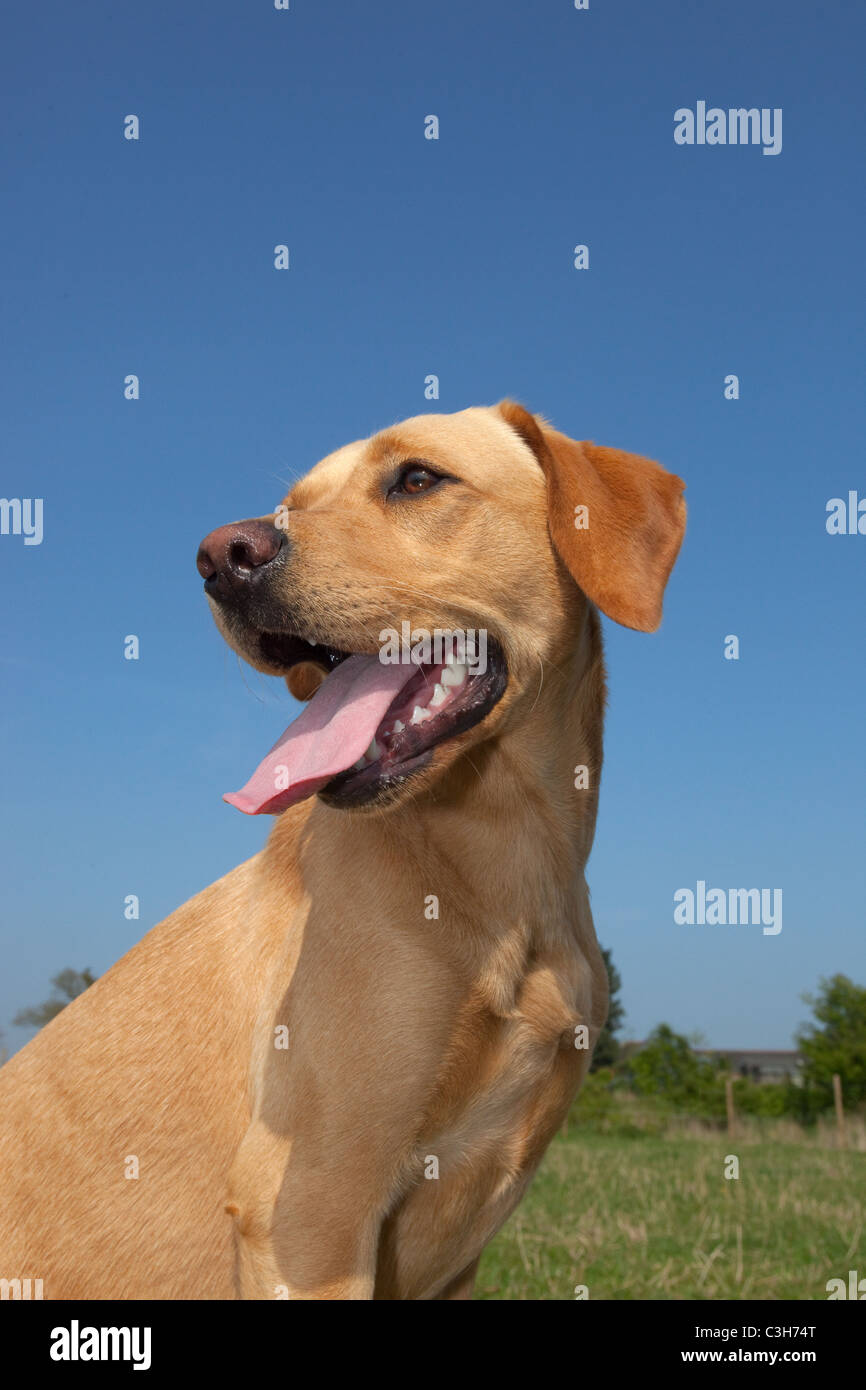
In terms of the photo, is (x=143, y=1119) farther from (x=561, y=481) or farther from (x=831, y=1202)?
(x=831, y=1202)

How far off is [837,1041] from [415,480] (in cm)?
3839

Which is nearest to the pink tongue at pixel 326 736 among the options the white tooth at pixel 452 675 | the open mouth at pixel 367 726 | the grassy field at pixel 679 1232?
the open mouth at pixel 367 726

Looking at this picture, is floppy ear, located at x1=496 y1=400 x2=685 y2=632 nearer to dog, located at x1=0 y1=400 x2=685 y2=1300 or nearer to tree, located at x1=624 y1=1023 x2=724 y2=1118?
dog, located at x1=0 y1=400 x2=685 y2=1300

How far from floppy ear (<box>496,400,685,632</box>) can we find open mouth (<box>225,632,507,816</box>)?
43cm

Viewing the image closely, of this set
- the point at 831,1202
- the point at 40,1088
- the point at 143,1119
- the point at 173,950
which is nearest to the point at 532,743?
the point at 173,950

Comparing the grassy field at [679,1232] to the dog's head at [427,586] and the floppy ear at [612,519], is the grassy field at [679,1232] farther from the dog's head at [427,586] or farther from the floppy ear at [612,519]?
the floppy ear at [612,519]

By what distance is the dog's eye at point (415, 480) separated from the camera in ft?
12.1

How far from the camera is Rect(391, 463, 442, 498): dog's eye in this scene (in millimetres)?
3693

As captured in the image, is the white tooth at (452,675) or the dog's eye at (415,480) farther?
the dog's eye at (415,480)

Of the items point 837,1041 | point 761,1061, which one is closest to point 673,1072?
point 837,1041

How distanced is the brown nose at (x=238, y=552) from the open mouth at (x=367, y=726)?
0.28 m

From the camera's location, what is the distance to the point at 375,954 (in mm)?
3242

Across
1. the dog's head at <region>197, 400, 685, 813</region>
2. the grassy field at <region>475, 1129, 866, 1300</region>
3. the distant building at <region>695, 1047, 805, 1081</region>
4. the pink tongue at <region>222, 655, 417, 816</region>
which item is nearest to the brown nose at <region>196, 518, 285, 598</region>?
the dog's head at <region>197, 400, 685, 813</region>
